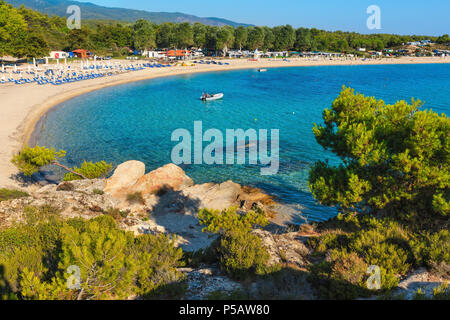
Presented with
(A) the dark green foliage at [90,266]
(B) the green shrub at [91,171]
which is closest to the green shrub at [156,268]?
(A) the dark green foliage at [90,266]

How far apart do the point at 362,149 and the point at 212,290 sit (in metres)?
8.64

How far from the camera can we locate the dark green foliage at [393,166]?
39.9 feet

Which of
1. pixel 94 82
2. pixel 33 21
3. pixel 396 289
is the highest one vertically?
pixel 33 21

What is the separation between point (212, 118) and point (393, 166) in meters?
40.0

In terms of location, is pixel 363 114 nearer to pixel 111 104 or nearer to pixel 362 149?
pixel 362 149

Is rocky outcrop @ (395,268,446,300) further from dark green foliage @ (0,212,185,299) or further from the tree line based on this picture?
the tree line

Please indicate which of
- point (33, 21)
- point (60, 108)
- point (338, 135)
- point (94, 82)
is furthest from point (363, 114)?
point (33, 21)

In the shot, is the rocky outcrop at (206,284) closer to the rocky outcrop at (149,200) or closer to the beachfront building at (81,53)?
the rocky outcrop at (149,200)

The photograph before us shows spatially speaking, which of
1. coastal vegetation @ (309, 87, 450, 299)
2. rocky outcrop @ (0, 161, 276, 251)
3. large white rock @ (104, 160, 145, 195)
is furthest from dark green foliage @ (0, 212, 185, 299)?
large white rock @ (104, 160, 145, 195)

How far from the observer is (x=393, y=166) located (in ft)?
41.9

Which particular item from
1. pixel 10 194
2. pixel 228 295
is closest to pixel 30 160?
pixel 10 194

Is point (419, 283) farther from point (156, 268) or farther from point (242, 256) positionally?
point (156, 268)

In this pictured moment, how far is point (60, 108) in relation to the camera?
53.2 m
